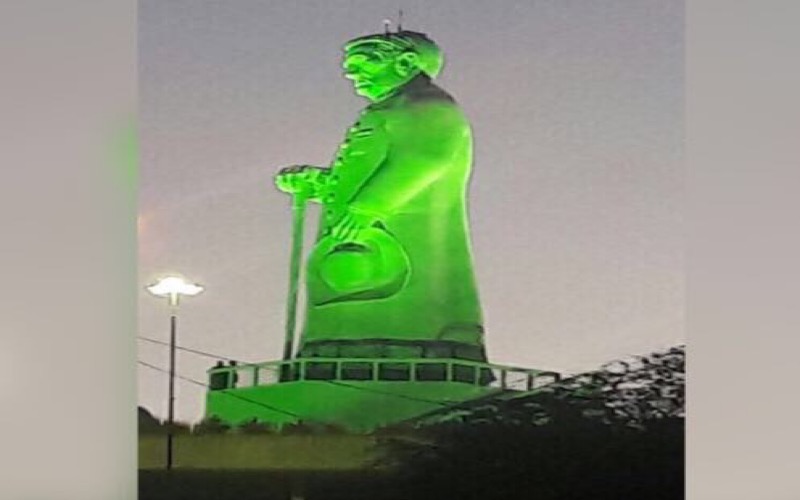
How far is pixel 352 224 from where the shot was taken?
3111 mm

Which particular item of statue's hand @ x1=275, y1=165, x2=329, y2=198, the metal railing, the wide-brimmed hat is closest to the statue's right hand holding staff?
statue's hand @ x1=275, y1=165, x2=329, y2=198

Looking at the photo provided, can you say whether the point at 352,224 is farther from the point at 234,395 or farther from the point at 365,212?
the point at 234,395

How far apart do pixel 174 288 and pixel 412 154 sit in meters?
0.64

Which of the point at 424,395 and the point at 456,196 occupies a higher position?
the point at 456,196

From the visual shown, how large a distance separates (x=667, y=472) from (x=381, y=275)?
2.63 feet

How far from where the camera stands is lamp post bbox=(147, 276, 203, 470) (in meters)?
3.08

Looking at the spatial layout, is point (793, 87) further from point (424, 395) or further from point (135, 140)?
point (135, 140)

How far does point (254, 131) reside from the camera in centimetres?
312

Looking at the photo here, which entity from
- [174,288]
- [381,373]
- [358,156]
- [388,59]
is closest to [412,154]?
[358,156]

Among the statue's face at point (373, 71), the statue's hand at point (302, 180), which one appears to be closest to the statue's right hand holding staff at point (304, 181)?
the statue's hand at point (302, 180)

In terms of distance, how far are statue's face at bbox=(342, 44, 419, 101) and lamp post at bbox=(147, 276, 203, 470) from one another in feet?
1.98

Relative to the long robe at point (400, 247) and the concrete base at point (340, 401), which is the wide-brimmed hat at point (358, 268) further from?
the concrete base at point (340, 401)

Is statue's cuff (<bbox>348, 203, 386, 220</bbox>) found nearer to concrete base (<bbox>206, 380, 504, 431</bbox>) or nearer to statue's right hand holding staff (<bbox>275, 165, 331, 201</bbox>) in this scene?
statue's right hand holding staff (<bbox>275, 165, 331, 201</bbox>)

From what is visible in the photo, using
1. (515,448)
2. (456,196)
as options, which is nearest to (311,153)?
(456,196)
